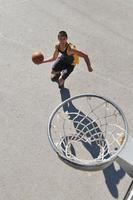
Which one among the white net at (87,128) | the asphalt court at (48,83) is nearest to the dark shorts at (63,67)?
the asphalt court at (48,83)

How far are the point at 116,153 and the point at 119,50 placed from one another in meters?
4.10

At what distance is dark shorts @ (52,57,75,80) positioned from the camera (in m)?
9.08

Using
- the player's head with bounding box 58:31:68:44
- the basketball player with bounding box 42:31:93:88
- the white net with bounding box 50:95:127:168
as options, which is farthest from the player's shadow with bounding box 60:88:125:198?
the player's head with bounding box 58:31:68:44

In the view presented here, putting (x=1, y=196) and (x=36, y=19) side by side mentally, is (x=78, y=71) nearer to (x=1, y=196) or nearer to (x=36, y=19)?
(x=36, y=19)

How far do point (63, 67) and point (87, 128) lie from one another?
1275 mm

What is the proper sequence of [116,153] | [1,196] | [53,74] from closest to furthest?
[116,153]
[1,196]
[53,74]

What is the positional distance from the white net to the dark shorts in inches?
22.7

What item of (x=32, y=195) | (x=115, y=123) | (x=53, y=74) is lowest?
(x=32, y=195)

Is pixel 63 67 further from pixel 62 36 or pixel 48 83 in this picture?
pixel 62 36

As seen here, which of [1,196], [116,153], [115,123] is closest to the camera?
[116,153]

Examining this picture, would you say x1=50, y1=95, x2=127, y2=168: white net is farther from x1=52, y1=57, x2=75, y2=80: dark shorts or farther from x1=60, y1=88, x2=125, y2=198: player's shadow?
x1=52, y1=57, x2=75, y2=80: dark shorts

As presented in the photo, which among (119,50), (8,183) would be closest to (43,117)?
(8,183)

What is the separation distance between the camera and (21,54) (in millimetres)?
10180

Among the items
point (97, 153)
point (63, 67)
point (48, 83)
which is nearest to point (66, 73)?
point (63, 67)
